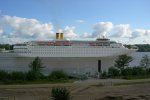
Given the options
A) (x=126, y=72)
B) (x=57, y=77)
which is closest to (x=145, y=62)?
(x=126, y=72)

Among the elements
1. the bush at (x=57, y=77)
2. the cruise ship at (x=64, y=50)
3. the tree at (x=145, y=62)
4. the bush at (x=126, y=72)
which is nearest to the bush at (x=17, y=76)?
the bush at (x=57, y=77)

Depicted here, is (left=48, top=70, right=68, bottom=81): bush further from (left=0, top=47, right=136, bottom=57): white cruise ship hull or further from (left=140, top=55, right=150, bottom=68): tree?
(left=0, top=47, right=136, bottom=57): white cruise ship hull

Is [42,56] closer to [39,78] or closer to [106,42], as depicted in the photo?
[106,42]

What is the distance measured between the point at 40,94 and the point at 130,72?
505 inches

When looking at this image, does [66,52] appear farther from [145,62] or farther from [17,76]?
[17,76]

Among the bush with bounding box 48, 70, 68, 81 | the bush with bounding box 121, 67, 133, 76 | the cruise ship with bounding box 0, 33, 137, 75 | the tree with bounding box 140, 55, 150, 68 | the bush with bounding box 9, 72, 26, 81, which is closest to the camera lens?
the bush with bounding box 9, 72, 26, 81

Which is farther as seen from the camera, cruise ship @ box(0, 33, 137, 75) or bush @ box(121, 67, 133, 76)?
cruise ship @ box(0, 33, 137, 75)

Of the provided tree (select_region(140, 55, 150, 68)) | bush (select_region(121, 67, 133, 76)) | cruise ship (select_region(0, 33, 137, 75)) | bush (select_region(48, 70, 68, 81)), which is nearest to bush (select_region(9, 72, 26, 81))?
bush (select_region(48, 70, 68, 81))

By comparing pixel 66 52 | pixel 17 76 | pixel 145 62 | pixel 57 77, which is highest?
pixel 66 52

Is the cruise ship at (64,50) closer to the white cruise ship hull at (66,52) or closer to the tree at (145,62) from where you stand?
the white cruise ship hull at (66,52)

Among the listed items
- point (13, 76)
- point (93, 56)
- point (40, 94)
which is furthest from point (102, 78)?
point (93, 56)

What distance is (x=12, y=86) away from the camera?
77.2ft

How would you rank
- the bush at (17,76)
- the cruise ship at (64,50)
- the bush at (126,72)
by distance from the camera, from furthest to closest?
the cruise ship at (64,50) < the bush at (126,72) < the bush at (17,76)

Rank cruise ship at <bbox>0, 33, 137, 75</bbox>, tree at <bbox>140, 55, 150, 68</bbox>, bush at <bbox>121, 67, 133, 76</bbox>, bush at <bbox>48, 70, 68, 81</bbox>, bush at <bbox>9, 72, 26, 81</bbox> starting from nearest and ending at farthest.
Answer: bush at <bbox>9, 72, 26, 81</bbox> → bush at <bbox>48, 70, 68, 81</bbox> → bush at <bbox>121, 67, 133, 76</bbox> → tree at <bbox>140, 55, 150, 68</bbox> → cruise ship at <bbox>0, 33, 137, 75</bbox>
